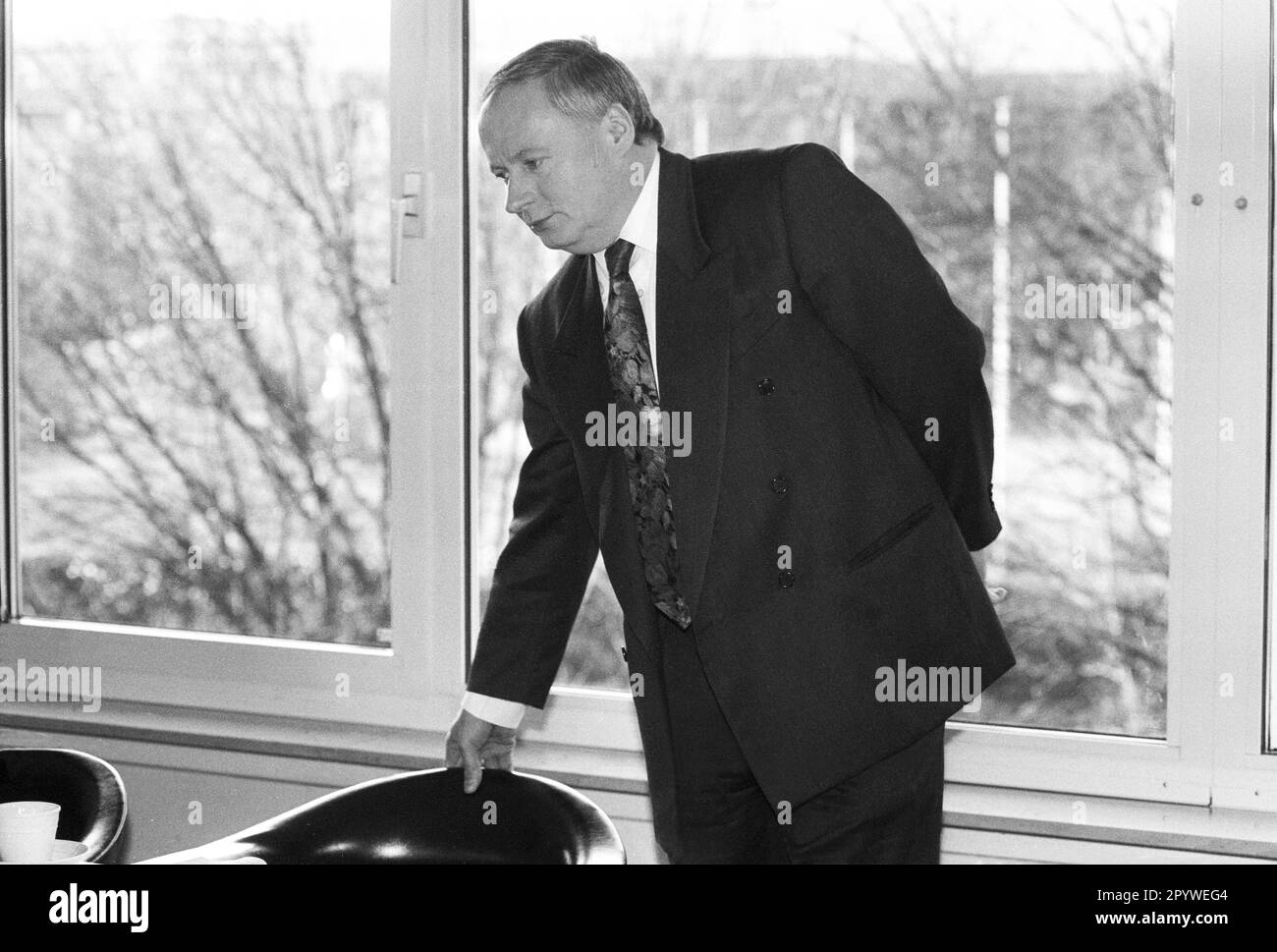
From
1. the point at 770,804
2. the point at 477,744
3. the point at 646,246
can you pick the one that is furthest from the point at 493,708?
the point at 646,246

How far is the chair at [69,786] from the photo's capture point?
5.83 ft

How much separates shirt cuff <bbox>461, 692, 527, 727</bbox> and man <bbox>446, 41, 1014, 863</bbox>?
8.2 inches

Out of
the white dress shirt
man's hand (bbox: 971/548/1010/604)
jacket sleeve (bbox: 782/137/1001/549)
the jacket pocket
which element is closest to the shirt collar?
the white dress shirt

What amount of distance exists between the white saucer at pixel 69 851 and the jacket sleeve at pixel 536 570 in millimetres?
493

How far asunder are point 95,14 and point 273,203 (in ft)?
1.78

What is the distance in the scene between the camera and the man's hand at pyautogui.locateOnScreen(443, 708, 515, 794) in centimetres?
178

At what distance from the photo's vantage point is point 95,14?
8.83 feet

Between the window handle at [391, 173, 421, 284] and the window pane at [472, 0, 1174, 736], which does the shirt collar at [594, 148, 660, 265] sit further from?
the window handle at [391, 173, 421, 284]

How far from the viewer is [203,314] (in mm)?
2652

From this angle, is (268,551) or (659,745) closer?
(659,745)

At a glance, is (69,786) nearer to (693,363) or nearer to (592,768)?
(592,768)
